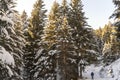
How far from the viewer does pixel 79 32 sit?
42250 millimetres

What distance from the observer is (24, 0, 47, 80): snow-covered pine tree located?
1571 inches

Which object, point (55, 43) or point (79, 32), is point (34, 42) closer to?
point (55, 43)

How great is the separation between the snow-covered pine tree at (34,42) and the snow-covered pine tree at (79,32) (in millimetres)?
5123

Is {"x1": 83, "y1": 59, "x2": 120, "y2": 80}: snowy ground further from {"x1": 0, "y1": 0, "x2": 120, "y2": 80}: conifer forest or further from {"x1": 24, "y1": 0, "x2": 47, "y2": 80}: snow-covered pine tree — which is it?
{"x1": 24, "y1": 0, "x2": 47, "y2": 80}: snow-covered pine tree

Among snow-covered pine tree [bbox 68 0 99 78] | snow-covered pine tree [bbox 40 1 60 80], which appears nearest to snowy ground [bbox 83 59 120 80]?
snow-covered pine tree [bbox 68 0 99 78]

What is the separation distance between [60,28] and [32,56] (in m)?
6.80

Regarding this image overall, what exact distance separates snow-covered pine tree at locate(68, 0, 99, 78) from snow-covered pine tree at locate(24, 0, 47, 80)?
512 cm

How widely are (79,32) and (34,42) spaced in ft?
22.7

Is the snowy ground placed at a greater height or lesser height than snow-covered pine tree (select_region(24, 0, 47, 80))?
lesser

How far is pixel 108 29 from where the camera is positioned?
99125 millimetres

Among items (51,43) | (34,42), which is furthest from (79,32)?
(34,42)

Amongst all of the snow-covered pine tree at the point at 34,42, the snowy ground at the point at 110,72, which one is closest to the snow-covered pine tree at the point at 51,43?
the snow-covered pine tree at the point at 34,42

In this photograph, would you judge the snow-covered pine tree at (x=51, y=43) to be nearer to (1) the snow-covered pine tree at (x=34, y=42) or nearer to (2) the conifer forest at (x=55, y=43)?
(2) the conifer forest at (x=55, y=43)

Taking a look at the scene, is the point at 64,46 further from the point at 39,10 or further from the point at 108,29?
the point at 108,29
